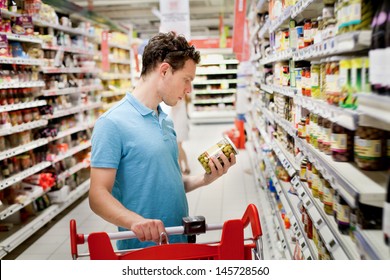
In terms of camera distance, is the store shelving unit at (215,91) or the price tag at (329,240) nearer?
the price tag at (329,240)

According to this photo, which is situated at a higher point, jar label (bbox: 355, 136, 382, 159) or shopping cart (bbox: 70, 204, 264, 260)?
jar label (bbox: 355, 136, 382, 159)

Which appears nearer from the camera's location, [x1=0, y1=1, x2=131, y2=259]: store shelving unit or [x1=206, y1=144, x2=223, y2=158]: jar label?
[x1=206, y1=144, x2=223, y2=158]: jar label

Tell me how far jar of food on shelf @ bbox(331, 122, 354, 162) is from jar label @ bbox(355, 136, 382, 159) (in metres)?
0.13

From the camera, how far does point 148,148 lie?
7.01 ft

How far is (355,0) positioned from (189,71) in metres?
0.91

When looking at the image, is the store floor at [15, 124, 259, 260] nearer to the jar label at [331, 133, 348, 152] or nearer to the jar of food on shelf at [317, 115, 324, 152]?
the jar of food on shelf at [317, 115, 324, 152]

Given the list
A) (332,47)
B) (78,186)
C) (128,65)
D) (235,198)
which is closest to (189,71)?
(332,47)

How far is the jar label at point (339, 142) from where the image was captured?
1.90 metres

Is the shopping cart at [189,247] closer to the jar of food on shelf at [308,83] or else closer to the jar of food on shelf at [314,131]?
the jar of food on shelf at [314,131]

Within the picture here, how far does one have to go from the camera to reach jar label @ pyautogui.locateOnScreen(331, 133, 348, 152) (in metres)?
1.90

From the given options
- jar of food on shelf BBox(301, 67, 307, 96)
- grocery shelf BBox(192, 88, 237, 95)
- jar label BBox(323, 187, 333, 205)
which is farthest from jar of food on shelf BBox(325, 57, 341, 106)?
grocery shelf BBox(192, 88, 237, 95)

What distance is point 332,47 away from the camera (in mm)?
1746

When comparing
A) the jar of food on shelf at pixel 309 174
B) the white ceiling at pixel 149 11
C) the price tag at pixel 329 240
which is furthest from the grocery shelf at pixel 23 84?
the white ceiling at pixel 149 11
